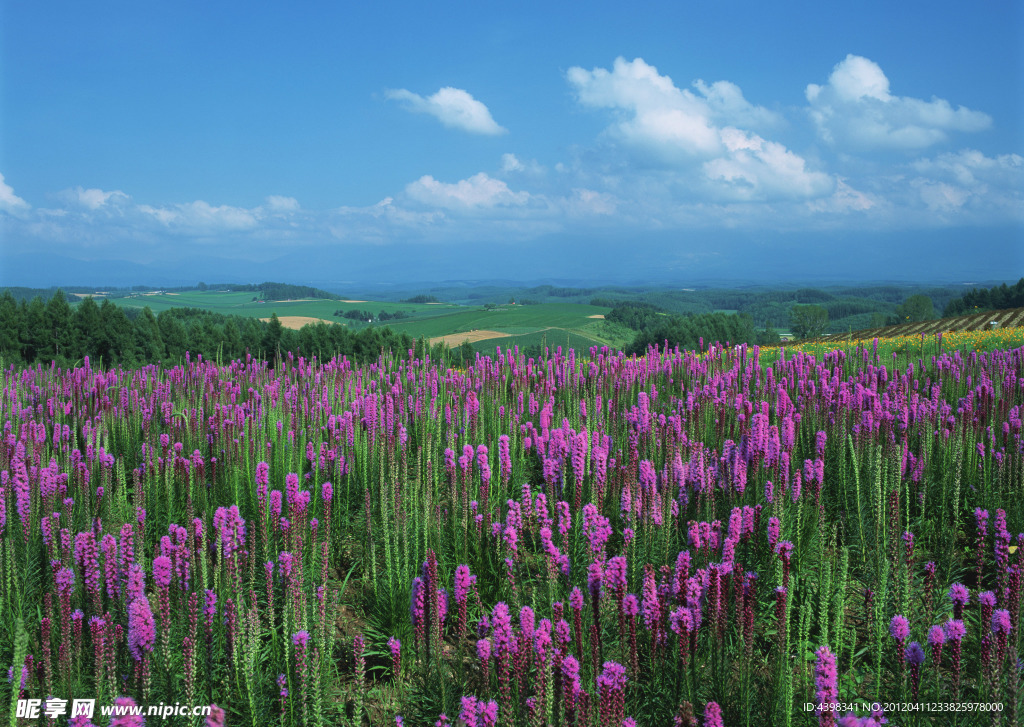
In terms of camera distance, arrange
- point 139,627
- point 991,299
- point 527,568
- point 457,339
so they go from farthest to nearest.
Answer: point 991,299
point 457,339
point 527,568
point 139,627

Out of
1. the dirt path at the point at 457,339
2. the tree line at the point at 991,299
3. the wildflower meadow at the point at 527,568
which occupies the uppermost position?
the tree line at the point at 991,299

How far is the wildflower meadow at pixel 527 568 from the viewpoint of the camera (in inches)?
101

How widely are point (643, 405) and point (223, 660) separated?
4.28 metres

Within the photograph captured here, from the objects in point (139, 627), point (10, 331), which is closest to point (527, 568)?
point (139, 627)

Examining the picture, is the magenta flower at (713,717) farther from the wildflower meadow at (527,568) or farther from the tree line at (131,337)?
the tree line at (131,337)

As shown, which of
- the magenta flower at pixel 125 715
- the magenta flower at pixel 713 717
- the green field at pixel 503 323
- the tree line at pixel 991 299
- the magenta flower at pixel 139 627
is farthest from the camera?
the tree line at pixel 991 299

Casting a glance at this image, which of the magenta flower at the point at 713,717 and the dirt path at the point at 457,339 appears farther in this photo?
the dirt path at the point at 457,339

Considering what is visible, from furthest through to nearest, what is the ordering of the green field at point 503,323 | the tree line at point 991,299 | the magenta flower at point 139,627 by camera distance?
the tree line at point 991,299
the green field at point 503,323
the magenta flower at point 139,627

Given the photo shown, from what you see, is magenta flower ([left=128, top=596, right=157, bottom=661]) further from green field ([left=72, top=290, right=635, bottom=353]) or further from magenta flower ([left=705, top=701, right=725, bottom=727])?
green field ([left=72, top=290, right=635, bottom=353])

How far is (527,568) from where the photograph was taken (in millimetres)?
3924

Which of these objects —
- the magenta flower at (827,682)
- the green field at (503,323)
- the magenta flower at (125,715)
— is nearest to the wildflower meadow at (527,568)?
the magenta flower at (827,682)

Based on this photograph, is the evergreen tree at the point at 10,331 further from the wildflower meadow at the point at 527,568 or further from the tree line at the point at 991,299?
the tree line at the point at 991,299

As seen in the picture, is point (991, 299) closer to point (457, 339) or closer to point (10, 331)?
point (457, 339)

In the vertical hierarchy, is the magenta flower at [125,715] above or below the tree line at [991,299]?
below
